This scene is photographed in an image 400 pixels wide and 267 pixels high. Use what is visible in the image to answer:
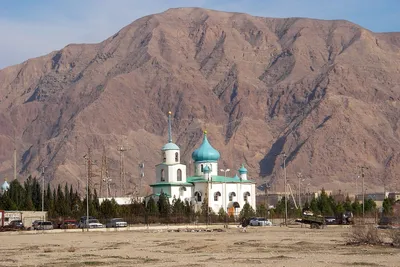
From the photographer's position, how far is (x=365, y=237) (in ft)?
171

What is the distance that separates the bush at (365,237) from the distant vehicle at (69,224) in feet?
129

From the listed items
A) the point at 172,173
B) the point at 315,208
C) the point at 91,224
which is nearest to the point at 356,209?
the point at 315,208

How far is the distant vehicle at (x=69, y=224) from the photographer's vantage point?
87825mm

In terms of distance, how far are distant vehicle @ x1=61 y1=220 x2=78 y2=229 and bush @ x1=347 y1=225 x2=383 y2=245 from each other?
39.3 m

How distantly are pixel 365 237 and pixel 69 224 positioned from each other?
43.9 m

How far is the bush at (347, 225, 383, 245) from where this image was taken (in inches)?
2025

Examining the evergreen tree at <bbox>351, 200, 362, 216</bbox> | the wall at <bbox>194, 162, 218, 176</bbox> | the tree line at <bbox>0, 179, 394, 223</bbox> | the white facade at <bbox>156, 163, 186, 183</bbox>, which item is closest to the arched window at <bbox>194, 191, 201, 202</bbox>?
the white facade at <bbox>156, 163, 186, 183</bbox>

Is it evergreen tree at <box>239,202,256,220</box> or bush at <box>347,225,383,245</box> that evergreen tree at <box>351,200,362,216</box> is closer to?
evergreen tree at <box>239,202,256,220</box>

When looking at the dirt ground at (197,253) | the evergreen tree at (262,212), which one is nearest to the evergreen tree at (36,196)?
the evergreen tree at (262,212)

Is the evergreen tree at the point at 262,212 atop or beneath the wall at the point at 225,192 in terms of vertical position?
beneath

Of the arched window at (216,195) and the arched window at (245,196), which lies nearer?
the arched window at (216,195)

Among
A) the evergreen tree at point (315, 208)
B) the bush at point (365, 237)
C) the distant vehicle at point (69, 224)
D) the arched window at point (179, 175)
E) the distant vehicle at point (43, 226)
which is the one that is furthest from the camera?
the arched window at point (179, 175)

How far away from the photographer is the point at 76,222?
3698 inches

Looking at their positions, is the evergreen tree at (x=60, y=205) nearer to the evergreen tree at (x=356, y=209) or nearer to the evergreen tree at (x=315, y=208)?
the evergreen tree at (x=315, y=208)
